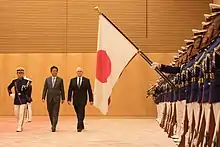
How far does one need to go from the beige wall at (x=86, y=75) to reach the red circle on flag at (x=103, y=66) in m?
14.0

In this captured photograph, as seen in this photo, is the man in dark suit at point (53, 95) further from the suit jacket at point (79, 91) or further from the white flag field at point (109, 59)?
the white flag field at point (109, 59)

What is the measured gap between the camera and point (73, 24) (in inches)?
910

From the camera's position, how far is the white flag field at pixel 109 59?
28.1ft

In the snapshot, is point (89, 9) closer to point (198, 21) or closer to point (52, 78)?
point (198, 21)

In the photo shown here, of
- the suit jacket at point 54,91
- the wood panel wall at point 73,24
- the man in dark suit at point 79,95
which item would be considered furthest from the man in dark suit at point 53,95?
the wood panel wall at point 73,24

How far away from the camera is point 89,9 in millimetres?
23109

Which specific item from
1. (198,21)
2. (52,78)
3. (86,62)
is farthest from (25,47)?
(52,78)

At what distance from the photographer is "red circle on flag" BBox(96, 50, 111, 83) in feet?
28.3

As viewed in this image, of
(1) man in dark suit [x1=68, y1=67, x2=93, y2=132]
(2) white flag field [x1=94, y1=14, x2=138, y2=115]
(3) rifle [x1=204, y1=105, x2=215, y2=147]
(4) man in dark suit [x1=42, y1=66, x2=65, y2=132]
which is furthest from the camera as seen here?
(1) man in dark suit [x1=68, y1=67, x2=93, y2=132]

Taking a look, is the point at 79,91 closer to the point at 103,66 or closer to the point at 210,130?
the point at 103,66

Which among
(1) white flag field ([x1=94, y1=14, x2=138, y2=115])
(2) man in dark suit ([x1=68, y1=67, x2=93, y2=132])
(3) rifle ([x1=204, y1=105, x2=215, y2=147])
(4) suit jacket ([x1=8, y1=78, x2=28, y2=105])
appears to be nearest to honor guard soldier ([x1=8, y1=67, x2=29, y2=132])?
(4) suit jacket ([x1=8, y1=78, x2=28, y2=105])

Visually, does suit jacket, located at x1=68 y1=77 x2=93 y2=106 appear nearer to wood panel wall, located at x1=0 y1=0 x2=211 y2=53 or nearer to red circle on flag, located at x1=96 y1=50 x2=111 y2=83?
red circle on flag, located at x1=96 y1=50 x2=111 y2=83

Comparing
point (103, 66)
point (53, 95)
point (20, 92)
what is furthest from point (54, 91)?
point (103, 66)

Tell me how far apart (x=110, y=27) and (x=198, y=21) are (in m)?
14.3
